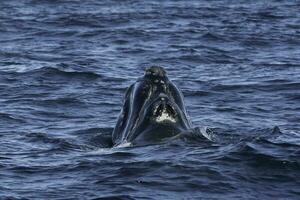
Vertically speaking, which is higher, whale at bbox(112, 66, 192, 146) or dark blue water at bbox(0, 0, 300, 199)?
whale at bbox(112, 66, 192, 146)

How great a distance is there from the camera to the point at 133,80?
22.2 metres

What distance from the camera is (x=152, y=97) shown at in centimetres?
1388

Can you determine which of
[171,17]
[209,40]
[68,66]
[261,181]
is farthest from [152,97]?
[171,17]

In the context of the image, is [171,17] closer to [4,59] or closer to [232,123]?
[4,59]

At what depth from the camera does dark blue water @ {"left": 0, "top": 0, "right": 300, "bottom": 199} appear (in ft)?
38.7

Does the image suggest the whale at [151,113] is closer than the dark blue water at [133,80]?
No

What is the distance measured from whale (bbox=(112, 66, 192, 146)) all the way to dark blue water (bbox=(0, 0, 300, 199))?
35cm

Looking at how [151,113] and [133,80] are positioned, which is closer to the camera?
[151,113]

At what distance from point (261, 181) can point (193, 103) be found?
790 cm

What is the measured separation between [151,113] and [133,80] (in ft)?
28.3

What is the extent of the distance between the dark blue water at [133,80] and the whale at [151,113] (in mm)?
354

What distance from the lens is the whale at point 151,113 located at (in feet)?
44.1

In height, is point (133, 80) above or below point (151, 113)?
below

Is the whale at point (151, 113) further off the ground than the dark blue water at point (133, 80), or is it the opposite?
the whale at point (151, 113)
